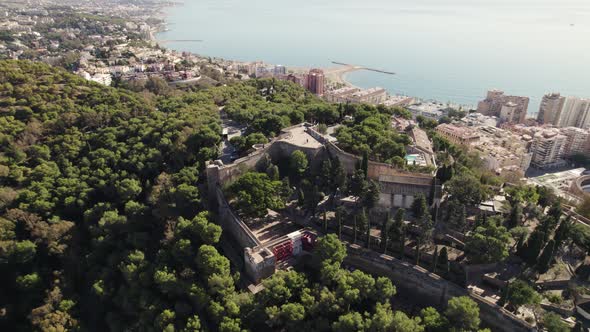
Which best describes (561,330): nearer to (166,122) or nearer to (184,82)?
(166,122)

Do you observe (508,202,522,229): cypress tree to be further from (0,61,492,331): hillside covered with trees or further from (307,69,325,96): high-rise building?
A: (307,69,325,96): high-rise building

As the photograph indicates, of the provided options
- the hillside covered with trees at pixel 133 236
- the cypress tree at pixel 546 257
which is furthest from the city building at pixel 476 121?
the cypress tree at pixel 546 257

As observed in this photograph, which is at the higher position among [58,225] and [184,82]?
[184,82]

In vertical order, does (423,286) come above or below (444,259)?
below

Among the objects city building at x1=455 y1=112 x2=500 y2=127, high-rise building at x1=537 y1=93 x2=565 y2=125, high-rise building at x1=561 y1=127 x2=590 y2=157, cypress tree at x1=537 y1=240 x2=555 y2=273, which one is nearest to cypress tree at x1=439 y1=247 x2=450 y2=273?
cypress tree at x1=537 y1=240 x2=555 y2=273

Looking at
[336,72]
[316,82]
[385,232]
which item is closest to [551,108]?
[316,82]

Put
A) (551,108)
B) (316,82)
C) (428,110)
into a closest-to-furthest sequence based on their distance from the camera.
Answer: (551,108), (316,82), (428,110)

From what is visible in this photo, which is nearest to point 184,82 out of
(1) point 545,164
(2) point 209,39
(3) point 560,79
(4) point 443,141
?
(4) point 443,141

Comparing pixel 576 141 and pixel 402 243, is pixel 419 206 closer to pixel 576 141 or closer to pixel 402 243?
pixel 402 243
